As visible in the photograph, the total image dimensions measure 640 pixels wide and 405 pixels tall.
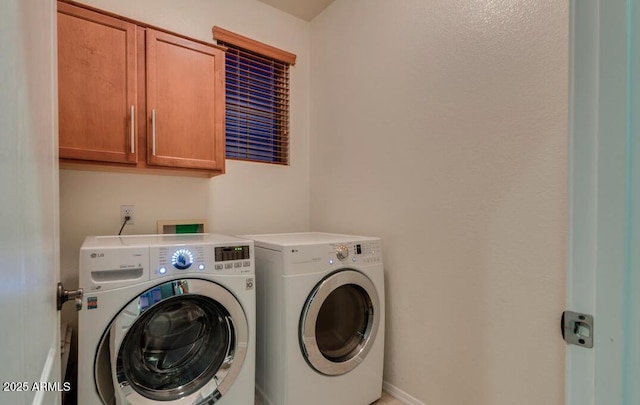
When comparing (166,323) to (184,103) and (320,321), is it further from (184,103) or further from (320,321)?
(184,103)

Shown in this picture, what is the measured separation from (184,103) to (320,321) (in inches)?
56.8

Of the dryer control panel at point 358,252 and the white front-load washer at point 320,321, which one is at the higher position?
the dryer control panel at point 358,252

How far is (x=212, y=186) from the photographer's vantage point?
7.22ft

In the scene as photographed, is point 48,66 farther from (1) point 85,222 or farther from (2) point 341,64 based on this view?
(2) point 341,64

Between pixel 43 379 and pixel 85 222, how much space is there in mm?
1476

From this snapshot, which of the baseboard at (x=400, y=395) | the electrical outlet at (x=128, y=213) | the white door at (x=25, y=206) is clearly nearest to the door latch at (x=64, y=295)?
the white door at (x=25, y=206)

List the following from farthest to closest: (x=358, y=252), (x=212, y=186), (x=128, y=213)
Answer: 1. (x=212, y=186)
2. (x=128, y=213)
3. (x=358, y=252)

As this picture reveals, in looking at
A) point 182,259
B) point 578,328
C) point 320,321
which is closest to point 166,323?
point 182,259

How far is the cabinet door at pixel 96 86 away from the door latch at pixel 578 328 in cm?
183

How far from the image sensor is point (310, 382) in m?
1.56

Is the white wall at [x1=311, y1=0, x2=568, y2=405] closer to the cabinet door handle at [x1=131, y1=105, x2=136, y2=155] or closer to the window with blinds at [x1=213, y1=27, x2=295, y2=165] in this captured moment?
the window with blinds at [x1=213, y1=27, x2=295, y2=165]

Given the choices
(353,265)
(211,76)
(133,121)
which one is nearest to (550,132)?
(353,265)

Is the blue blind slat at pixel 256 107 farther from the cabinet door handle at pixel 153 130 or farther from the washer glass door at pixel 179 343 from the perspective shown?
the washer glass door at pixel 179 343

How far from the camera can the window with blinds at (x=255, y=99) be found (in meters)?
2.33
